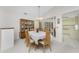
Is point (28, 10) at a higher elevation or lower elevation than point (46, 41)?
higher

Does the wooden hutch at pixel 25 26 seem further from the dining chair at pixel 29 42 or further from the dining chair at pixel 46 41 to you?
the dining chair at pixel 46 41

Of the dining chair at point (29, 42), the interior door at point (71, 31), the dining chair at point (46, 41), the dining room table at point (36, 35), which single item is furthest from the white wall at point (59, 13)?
the dining chair at point (29, 42)

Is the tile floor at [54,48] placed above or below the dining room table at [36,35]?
below

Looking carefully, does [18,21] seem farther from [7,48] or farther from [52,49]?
[52,49]

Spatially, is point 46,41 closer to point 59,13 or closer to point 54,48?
point 54,48

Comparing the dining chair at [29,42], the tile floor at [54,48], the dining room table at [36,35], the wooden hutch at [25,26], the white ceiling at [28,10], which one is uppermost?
the white ceiling at [28,10]

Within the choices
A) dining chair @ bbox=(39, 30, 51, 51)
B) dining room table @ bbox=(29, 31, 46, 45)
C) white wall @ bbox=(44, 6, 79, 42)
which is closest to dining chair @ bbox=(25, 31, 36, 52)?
dining room table @ bbox=(29, 31, 46, 45)

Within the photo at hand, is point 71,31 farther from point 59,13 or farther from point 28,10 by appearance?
point 28,10

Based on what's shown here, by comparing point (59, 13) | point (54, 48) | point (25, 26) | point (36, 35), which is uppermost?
point (59, 13)

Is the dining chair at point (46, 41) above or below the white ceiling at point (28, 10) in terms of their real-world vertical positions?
below

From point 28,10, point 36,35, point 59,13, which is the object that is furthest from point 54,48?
point 28,10

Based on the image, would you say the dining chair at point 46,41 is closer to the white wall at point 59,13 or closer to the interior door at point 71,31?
the white wall at point 59,13

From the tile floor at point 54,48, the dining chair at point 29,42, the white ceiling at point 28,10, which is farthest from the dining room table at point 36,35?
the white ceiling at point 28,10
